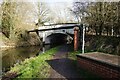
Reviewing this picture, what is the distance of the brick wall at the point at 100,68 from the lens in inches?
328

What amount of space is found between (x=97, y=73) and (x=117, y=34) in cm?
961

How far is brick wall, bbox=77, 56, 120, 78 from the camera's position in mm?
8336

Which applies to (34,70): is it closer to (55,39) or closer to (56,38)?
(55,39)

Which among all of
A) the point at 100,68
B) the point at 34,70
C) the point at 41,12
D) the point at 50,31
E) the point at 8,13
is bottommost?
the point at 34,70

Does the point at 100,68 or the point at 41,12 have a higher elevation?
the point at 41,12

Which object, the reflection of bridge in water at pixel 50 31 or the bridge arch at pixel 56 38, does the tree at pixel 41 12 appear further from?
the reflection of bridge in water at pixel 50 31

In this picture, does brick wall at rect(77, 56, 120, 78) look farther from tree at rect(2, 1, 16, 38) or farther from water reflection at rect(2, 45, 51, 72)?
tree at rect(2, 1, 16, 38)

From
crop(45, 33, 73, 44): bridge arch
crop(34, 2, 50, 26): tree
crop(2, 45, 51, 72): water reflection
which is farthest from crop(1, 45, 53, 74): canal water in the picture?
crop(34, 2, 50, 26): tree

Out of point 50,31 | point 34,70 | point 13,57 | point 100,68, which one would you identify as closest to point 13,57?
point 13,57

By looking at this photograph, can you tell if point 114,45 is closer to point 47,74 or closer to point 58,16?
point 47,74

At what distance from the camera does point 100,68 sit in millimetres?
9328

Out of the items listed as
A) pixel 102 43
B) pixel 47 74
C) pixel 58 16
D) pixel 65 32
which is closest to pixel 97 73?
pixel 47 74

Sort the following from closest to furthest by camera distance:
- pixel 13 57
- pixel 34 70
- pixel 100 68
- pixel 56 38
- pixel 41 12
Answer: pixel 100 68
pixel 34 70
pixel 13 57
pixel 41 12
pixel 56 38

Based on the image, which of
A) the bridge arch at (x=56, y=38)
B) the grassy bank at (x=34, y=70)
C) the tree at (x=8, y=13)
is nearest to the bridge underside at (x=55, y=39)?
the bridge arch at (x=56, y=38)
